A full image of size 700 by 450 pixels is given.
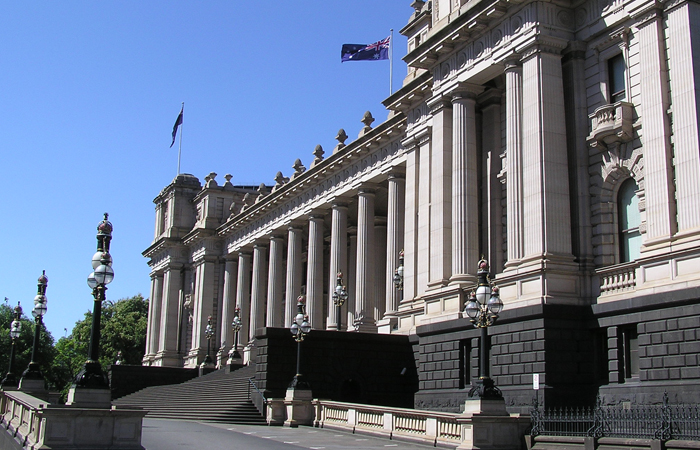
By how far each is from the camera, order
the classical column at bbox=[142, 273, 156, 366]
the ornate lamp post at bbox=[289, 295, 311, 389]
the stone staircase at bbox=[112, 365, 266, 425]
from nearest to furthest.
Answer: the ornate lamp post at bbox=[289, 295, 311, 389] < the stone staircase at bbox=[112, 365, 266, 425] < the classical column at bbox=[142, 273, 156, 366]

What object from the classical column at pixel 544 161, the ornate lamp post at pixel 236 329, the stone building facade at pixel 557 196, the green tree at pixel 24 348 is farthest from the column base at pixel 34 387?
the green tree at pixel 24 348

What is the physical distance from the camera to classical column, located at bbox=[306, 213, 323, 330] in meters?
58.5

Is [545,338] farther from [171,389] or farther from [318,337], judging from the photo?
[171,389]

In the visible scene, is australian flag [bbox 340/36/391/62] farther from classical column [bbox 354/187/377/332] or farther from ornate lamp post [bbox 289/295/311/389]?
ornate lamp post [bbox 289/295/311/389]

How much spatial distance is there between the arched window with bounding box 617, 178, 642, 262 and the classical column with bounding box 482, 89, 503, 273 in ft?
21.7

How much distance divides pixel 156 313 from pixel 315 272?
33.7 meters

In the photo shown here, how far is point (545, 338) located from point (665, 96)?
924 cm

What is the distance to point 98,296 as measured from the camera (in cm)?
2039

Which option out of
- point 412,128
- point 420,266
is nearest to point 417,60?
point 412,128

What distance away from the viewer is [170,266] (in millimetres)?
84250

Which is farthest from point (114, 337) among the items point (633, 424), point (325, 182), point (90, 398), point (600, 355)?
point (633, 424)

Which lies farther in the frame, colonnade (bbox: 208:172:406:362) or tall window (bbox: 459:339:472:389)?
colonnade (bbox: 208:172:406:362)

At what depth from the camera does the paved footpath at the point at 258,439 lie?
25.4 meters

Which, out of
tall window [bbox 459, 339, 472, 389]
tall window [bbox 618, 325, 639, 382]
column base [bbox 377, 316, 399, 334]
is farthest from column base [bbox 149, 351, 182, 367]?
tall window [bbox 618, 325, 639, 382]
